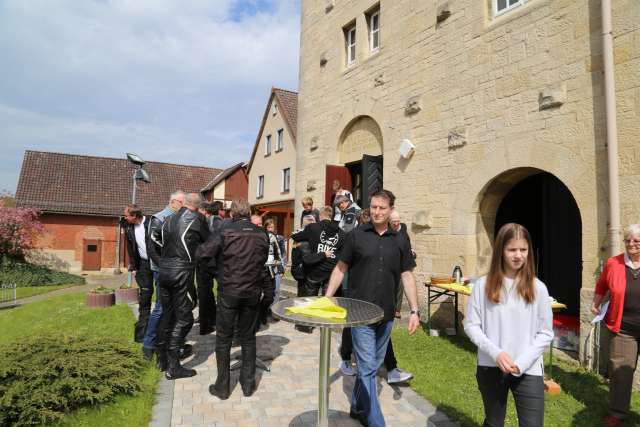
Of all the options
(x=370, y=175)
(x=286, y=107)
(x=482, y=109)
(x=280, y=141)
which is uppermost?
(x=286, y=107)

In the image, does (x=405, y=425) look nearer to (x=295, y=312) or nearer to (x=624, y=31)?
(x=295, y=312)

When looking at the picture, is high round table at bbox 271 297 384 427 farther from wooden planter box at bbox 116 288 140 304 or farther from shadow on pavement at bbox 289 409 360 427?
wooden planter box at bbox 116 288 140 304

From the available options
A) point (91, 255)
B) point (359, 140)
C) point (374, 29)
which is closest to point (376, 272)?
point (359, 140)

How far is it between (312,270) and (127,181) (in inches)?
1142

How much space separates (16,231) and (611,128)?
2504 cm

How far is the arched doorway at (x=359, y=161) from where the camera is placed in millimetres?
8883

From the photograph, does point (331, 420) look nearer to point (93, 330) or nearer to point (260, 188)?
point (93, 330)

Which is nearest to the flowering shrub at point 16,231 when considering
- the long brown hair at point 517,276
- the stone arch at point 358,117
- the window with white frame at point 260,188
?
the window with white frame at point 260,188

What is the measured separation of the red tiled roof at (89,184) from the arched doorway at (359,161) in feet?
70.1

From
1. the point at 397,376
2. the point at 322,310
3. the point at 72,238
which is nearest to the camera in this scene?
the point at 322,310

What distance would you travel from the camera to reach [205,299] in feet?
19.9

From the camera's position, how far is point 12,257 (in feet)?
69.5

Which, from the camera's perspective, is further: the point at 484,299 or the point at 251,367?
the point at 251,367

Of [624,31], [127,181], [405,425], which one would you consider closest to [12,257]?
[127,181]
